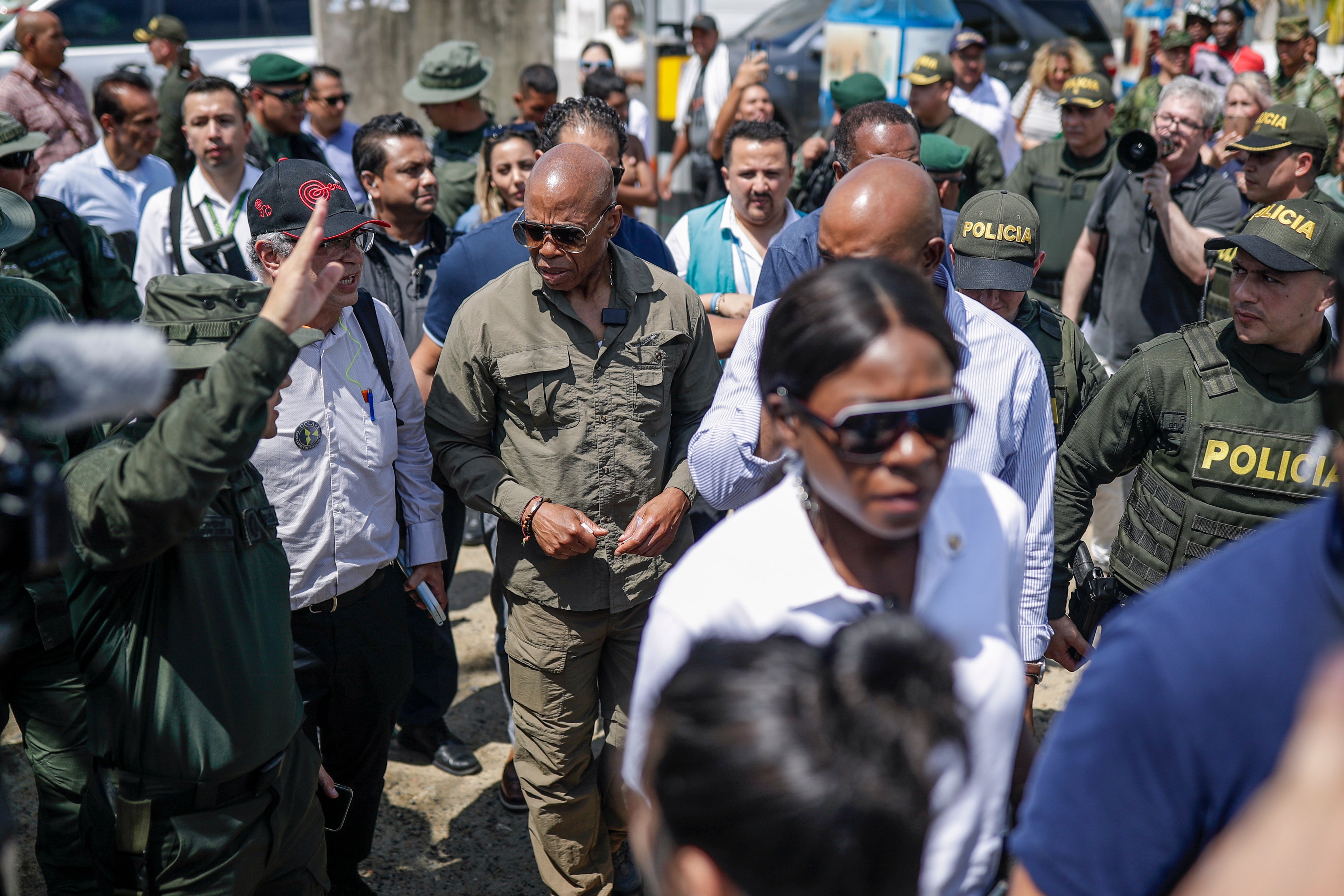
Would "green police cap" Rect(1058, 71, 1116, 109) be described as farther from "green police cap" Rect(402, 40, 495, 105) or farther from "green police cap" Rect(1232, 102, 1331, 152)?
"green police cap" Rect(402, 40, 495, 105)

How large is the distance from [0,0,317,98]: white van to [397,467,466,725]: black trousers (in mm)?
7293

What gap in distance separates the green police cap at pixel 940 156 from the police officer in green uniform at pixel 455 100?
2.42 metres

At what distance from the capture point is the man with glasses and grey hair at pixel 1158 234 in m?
5.20

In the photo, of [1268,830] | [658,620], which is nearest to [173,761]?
[658,620]

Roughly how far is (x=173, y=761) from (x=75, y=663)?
90cm

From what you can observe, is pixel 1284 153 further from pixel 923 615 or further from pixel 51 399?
pixel 51 399

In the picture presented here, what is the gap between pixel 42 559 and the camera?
166 cm

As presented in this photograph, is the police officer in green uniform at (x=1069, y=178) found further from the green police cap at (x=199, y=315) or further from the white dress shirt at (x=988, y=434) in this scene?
the green police cap at (x=199, y=315)

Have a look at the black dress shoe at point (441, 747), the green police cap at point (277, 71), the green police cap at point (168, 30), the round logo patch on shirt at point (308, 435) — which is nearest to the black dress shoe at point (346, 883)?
the black dress shoe at point (441, 747)

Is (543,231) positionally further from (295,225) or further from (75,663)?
(75,663)

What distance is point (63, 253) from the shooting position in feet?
13.4

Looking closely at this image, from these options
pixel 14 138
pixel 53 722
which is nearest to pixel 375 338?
pixel 53 722

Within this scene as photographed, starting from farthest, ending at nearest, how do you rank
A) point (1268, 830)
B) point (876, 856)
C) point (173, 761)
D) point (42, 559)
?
point (173, 761), point (42, 559), point (876, 856), point (1268, 830)

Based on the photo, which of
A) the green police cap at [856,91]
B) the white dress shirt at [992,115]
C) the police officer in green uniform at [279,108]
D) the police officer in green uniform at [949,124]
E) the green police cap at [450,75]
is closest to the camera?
the police officer in green uniform at [279,108]
